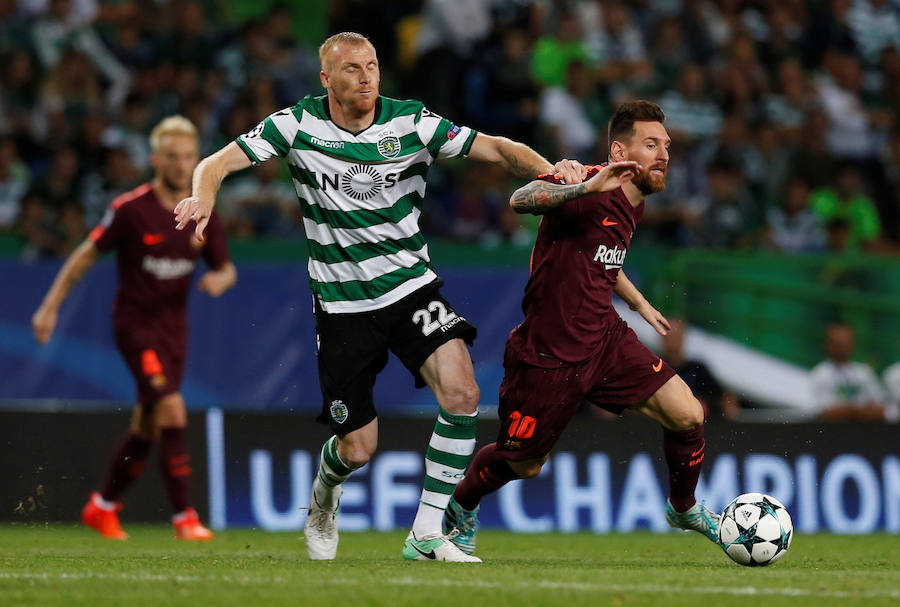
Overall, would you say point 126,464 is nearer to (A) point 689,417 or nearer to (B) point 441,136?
(B) point 441,136

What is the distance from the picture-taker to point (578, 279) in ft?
Result: 22.8

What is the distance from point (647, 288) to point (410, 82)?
3873 millimetres

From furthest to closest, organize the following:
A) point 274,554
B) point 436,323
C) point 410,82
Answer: point 410,82 → point 274,554 → point 436,323

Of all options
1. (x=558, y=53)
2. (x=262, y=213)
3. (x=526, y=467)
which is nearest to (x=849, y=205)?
(x=558, y=53)

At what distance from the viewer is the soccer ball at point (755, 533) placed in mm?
6730

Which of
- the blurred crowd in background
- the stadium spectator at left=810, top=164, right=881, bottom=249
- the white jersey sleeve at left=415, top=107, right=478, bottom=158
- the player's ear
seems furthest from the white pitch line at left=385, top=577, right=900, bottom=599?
the stadium spectator at left=810, top=164, right=881, bottom=249

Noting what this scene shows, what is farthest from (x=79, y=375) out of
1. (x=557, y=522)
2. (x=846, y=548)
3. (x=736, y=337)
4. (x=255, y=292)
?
(x=846, y=548)

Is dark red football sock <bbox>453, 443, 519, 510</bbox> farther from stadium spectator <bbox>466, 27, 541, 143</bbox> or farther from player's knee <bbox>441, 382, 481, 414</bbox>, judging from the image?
stadium spectator <bbox>466, 27, 541, 143</bbox>

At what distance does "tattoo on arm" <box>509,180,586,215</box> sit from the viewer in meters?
6.50

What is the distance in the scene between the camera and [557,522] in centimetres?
1031

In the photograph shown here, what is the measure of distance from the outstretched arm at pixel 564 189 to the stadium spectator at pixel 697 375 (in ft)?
11.5

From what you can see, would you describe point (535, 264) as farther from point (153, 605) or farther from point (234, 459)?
point (234, 459)

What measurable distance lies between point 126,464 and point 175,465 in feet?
1.28

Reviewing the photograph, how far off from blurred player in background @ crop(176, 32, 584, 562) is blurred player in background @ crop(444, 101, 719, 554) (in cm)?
35
